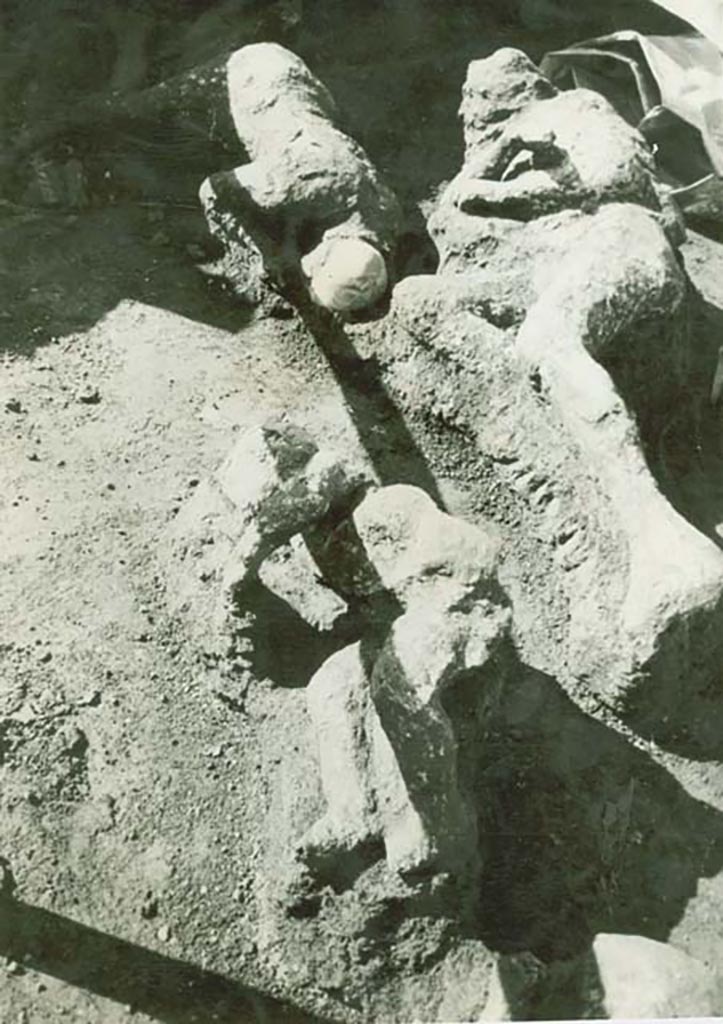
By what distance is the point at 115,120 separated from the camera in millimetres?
4082

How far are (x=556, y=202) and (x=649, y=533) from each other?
1147mm

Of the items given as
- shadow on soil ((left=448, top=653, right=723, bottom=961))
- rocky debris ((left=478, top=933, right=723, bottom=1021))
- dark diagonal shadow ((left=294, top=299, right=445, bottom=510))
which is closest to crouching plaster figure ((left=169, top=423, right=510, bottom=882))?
shadow on soil ((left=448, top=653, right=723, bottom=961))

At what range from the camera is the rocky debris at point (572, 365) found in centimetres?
303

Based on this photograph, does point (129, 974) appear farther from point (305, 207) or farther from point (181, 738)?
point (305, 207)

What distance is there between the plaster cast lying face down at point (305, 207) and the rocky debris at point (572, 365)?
0.55ft

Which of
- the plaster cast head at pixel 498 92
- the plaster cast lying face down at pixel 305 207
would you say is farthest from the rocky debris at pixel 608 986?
the plaster cast head at pixel 498 92

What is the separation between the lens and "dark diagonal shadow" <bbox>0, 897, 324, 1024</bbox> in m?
2.56

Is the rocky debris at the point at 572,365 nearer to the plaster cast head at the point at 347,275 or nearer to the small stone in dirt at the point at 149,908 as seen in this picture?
the plaster cast head at the point at 347,275

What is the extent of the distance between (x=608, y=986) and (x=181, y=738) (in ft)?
3.34

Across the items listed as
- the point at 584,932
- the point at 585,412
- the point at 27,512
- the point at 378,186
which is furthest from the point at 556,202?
the point at 584,932

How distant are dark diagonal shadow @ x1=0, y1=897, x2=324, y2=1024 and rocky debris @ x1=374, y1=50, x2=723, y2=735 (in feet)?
3.50

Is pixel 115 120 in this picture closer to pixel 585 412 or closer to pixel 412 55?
pixel 412 55

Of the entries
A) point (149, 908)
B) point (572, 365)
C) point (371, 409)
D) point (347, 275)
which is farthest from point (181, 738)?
point (347, 275)

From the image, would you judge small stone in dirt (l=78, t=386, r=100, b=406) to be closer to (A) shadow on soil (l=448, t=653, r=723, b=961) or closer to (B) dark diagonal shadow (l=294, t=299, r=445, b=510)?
(B) dark diagonal shadow (l=294, t=299, r=445, b=510)
